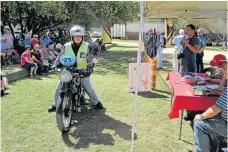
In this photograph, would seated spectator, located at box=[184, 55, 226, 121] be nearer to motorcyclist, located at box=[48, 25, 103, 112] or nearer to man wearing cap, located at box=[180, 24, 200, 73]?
man wearing cap, located at box=[180, 24, 200, 73]

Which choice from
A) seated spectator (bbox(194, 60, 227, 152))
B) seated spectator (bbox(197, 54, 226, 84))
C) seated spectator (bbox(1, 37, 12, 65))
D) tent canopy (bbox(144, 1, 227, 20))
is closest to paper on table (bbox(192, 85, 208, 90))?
seated spectator (bbox(197, 54, 226, 84))

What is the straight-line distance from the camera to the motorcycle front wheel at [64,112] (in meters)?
4.75

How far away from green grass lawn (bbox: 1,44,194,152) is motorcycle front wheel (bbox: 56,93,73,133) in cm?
14

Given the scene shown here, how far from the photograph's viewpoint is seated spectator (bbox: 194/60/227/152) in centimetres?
321

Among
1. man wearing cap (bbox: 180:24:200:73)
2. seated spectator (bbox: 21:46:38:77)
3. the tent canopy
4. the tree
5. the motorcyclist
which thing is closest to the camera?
the motorcyclist

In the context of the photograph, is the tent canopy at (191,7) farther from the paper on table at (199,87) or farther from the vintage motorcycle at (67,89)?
the vintage motorcycle at (67,89)

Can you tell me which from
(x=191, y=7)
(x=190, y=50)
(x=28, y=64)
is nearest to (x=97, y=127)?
(x=190, y=50)

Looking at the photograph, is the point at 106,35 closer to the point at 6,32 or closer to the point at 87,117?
the point at 6,32

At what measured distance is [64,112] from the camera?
4.92 metres

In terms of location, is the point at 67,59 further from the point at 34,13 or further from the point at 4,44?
the point at 34,13

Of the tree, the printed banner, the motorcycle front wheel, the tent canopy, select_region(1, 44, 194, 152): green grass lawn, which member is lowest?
select_region(1, 44, 194, 152): green grass lawn

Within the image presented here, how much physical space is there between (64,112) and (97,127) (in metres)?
0.67

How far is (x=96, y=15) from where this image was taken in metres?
20.7

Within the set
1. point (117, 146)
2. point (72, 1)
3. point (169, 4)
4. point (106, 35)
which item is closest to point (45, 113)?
point (117, 146)
